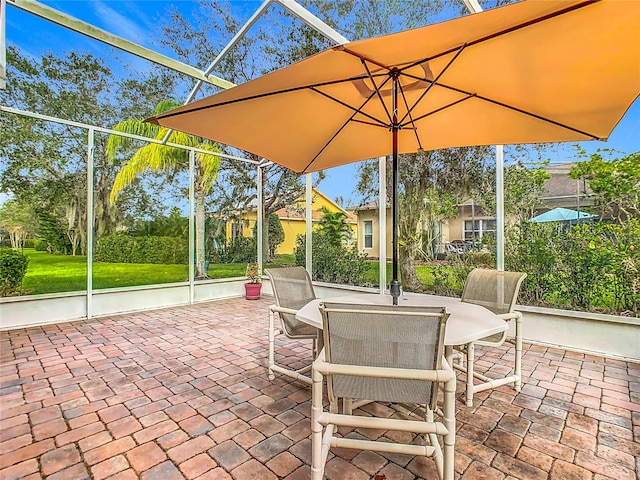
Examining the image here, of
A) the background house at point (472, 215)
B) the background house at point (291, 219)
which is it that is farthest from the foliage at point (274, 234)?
the background house at point (472, 215)

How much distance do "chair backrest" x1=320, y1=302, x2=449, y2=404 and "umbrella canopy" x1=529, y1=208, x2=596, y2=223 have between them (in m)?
3.30

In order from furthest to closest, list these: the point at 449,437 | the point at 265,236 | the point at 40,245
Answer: the point at 265,236 < the point at 40,245 < the point at 449,437

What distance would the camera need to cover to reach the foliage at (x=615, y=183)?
3357 millimetres

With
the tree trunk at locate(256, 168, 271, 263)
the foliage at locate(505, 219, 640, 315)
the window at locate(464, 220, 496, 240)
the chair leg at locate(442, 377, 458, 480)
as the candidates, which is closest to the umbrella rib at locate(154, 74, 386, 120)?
the chair leg at locate(442, 377, 458, 480)

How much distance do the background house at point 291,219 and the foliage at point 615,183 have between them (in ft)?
11.1

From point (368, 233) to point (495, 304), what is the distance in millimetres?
2855

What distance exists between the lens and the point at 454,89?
2.43 metres

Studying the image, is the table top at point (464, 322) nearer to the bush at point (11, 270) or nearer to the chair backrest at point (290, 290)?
the chair backrest at point (290, 290)

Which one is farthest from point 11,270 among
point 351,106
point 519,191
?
point 519,191

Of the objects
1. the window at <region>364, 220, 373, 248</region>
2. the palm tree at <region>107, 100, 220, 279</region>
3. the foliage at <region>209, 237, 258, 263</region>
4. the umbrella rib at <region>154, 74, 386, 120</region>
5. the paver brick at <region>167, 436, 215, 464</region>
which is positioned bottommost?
the paver brick at <region>167, 436, 215, 464</region>

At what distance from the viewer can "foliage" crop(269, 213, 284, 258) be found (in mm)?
7168

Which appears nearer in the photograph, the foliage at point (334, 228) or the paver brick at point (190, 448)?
the paver brick at point (190, 448)

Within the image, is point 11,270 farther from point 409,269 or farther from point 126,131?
point 409,269

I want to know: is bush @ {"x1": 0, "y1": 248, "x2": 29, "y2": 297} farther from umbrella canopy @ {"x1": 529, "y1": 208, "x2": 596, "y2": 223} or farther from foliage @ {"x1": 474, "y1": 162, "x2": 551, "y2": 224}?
umbrella canopy @ {"x1": 529, "y1": 208, "x2": 596, "y2": 223}
